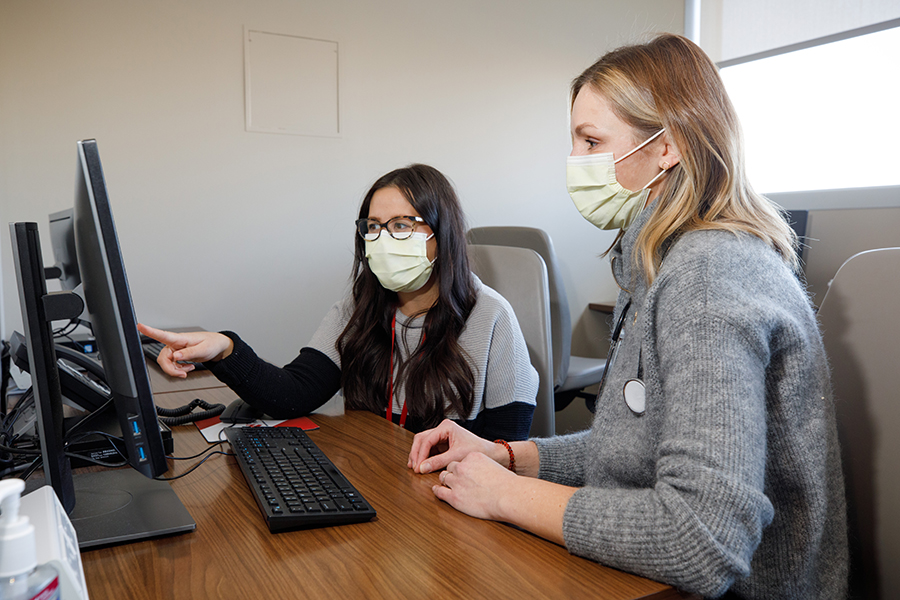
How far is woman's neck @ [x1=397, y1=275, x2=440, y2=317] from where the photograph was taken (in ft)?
5.17

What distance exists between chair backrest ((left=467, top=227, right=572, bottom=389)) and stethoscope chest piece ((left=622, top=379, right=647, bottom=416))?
1.66 meters

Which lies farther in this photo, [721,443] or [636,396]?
[636,396]

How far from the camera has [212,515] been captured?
2.60ft

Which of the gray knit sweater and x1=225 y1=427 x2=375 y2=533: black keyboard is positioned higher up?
the gray knit sweater

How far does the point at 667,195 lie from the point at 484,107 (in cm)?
236

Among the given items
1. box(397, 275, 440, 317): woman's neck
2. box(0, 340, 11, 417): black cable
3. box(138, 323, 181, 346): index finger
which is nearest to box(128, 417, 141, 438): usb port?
box(138, 323, 181, 346): index finger

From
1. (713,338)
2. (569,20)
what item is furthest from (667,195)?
(569,20)

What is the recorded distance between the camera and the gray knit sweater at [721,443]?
63cm

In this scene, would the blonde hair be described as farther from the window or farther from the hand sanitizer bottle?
the window

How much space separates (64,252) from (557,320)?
5.53 ft

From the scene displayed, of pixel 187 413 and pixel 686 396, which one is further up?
pixel 686 396

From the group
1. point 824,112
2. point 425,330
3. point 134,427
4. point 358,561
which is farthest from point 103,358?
point 824,112

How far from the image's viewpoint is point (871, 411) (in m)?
0.86

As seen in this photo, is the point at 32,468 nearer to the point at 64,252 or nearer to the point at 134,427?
the point at 134,427
